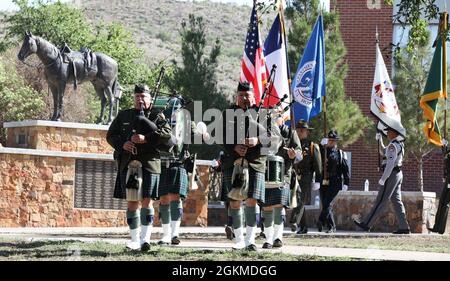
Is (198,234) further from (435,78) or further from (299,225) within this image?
(435,78)

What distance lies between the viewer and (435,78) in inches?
869

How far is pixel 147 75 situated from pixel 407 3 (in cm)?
3031

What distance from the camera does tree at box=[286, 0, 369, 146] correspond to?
29.4 meters

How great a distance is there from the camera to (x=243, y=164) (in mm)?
14633

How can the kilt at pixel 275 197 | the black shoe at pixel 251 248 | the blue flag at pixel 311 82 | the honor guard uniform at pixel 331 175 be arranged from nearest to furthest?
the black shoe at pixel 251 248 < the kilt at pixel 275 197 < the honor guard uniform at pixel 331 175 < the blue flag at pixel 311 82

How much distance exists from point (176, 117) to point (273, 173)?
5.28 feet

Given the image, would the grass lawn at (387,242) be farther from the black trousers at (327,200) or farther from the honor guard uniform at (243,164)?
the honor guard uniform at (243,164)

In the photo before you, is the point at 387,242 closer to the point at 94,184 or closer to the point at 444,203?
the point at 444,203

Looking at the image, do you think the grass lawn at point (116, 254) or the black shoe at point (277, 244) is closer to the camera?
the grass lawn at point (116, 254)

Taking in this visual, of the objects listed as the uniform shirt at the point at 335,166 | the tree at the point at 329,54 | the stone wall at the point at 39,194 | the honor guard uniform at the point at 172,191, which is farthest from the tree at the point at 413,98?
the honor guard uniform at the point at 172,191

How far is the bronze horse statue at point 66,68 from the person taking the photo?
23625mm

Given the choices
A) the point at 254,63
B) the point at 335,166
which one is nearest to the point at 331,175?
the point at 335,166

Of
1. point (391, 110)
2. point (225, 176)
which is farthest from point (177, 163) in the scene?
point (391, 110)

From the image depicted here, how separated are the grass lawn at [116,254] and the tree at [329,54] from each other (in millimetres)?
14638
